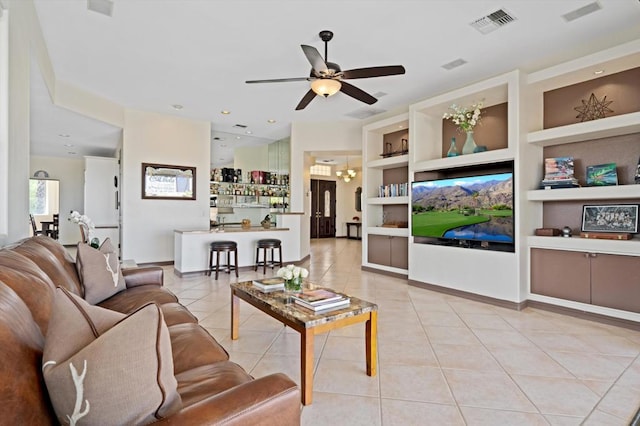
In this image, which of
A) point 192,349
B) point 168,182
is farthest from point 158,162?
point 192,349

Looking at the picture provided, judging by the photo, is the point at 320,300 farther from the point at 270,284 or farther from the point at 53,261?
the point at 53,261

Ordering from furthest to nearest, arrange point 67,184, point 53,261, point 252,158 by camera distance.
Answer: point 67,184
point 252,158
point 53,261

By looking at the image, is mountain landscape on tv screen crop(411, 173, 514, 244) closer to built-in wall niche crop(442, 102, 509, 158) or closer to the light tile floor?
built-in wall niche crop(442, 102, 509, 158)

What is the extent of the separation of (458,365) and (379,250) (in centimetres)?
363

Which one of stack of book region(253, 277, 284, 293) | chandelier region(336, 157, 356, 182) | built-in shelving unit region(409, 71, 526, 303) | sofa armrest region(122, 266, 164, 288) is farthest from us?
chandelier region(336, 157, 356, 182)

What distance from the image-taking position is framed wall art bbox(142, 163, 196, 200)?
255 inches

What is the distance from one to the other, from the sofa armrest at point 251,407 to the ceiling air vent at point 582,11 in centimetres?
399

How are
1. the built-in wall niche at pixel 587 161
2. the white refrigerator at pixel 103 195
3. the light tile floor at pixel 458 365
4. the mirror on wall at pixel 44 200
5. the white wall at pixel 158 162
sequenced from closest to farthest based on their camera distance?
the light tile floor at pixel 458 365, the built-in wall niche at pixel 587 161, the white wall at pixel 158 162, the white refrigerator at pixel 103 195, the mirror on wall at pixel 44 200

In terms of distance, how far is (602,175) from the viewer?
3666 mm

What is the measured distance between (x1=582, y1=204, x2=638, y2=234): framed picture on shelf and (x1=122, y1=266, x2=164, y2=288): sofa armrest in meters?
4.68

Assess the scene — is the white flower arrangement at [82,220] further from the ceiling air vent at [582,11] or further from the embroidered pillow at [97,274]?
the ceiling air vent at [582,11]

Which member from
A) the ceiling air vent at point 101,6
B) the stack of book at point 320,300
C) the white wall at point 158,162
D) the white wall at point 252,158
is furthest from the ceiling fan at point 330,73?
the white wall at point 252,158

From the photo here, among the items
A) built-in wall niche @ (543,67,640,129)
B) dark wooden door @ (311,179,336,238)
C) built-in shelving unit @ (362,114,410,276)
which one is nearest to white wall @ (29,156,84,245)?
dark wooden door @ (311,179,336,238)

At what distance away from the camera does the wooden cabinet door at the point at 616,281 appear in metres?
3.28
